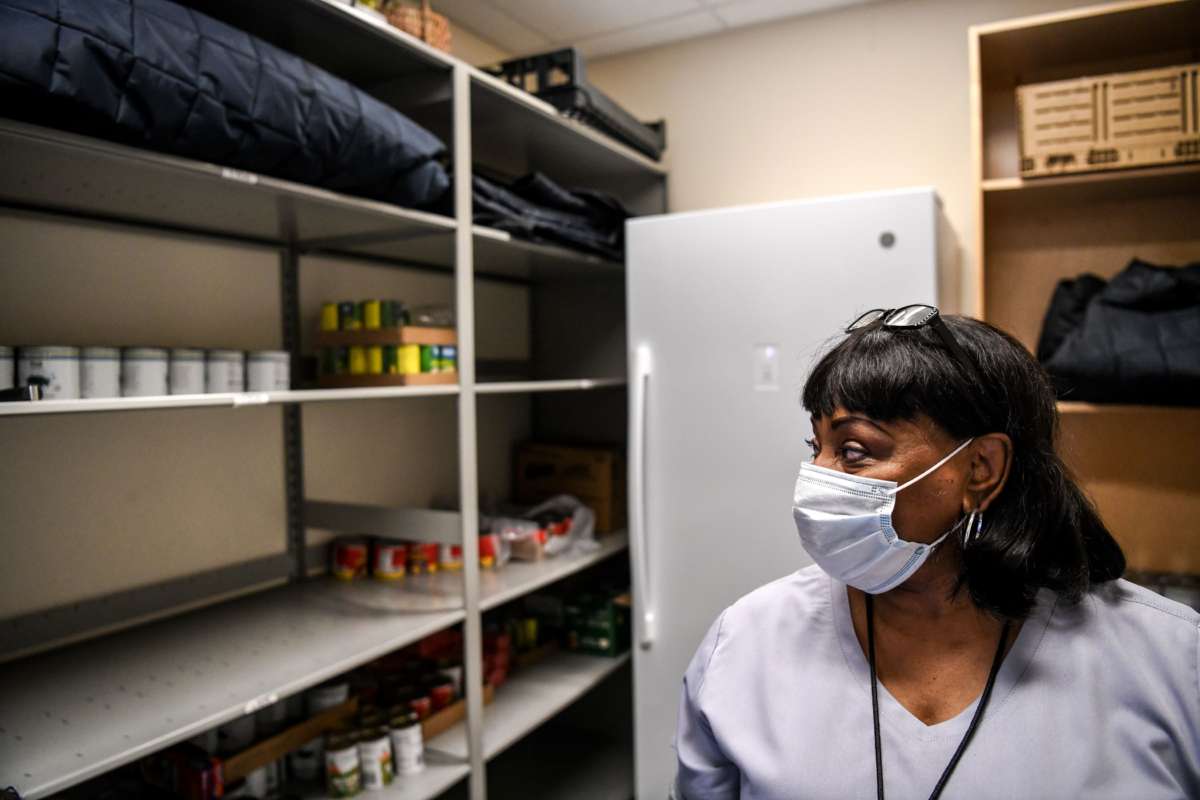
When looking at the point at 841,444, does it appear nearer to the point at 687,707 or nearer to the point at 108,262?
the point at 687,707

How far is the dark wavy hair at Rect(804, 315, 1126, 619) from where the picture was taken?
1.06 m

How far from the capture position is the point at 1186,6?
1.93m

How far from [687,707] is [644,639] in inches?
46.5

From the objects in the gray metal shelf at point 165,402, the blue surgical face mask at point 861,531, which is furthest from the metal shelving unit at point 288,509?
the blue surgical face mask at point 861,531

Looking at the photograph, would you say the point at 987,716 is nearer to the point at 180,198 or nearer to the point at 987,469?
the point at 987,469

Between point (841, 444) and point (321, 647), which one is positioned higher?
point (841, 444)

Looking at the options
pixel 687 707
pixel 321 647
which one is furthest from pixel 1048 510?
pixel 321 647

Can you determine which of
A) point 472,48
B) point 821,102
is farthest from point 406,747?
point 821,102

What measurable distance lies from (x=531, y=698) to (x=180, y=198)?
163 cm

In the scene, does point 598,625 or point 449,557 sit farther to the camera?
point 598,625

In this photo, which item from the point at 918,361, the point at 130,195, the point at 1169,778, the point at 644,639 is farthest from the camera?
the point at 644,639

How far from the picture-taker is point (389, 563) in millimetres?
2225

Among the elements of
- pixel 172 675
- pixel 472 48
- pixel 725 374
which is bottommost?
pixel 172 675

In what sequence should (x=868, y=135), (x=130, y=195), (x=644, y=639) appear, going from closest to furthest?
(x=130, y=195)
(x=644, y=639)
(x=868, y=135)
